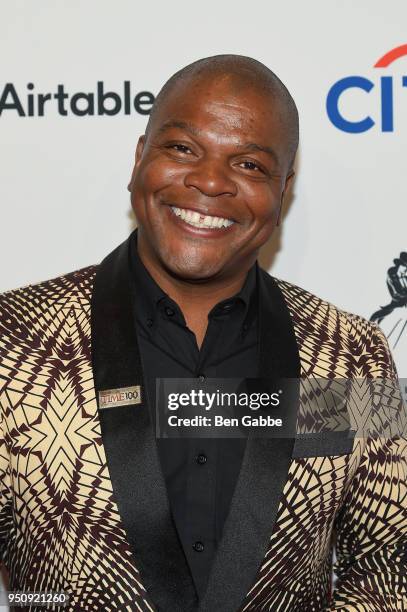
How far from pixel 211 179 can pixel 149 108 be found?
0.63 m

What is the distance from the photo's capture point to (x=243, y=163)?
1771 millimetres

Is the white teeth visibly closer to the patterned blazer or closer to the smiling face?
the smiling face

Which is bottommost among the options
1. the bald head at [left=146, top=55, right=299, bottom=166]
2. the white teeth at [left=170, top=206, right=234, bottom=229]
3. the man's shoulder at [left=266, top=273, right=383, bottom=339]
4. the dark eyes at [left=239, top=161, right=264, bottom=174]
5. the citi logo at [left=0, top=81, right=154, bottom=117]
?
the man's shoulder at [left=266, top=273, right=383, bottom=339]

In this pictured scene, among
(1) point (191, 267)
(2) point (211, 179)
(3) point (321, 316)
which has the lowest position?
(3) point (321, 316)

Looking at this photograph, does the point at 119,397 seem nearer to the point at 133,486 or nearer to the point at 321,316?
the point at 133,486

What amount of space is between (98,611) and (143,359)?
46 centimetres

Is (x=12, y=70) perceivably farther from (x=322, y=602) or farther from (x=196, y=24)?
(x=322, y=602)

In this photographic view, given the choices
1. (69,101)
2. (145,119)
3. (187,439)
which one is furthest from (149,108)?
(187,439)

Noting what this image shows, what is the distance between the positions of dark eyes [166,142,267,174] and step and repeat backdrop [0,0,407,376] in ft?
1.74

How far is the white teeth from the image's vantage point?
1731 mm

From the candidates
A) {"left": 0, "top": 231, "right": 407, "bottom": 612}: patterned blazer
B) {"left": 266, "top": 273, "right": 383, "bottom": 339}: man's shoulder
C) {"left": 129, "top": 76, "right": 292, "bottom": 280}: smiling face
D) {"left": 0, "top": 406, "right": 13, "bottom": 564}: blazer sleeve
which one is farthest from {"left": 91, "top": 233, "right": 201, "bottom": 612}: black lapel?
{"left": 266, "top": 273, "right": 383, "bottom": 339}: man's shoulder

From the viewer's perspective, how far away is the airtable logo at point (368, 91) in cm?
228

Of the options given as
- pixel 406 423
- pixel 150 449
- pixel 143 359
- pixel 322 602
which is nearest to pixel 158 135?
pixel 143 359

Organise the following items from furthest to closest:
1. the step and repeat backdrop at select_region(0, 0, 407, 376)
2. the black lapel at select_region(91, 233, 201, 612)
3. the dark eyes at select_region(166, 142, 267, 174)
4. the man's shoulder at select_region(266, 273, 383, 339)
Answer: the step and repeat backdrop at select_region(0, 0, 407, 376), the man's shoulder at select_region(266, 273, 383, 339), the dark eyes at select_region(166, 142, 267, 174), the black lapel at select_region(91, 233, 201, 612)
